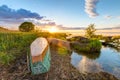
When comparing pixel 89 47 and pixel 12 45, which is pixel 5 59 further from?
pixel 89 47

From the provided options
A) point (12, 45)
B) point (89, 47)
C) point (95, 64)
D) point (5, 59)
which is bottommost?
point (95, 64)

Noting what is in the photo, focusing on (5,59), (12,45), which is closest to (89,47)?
(12,45)

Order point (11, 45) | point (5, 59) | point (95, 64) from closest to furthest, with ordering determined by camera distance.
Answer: point (5, 59), point (11, 45), point (95, 64)

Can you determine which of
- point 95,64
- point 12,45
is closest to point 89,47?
point 95,64

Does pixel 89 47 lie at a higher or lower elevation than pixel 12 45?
lower

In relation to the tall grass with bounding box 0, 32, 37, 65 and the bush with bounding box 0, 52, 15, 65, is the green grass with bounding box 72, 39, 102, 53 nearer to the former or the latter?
the tall grass with bounding box 0, 32, 37, 65

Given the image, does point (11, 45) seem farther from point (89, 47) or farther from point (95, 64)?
point (89, 47)

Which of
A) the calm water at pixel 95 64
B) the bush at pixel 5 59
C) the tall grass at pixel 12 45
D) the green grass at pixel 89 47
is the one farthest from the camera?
the green grass at pixel 89 47

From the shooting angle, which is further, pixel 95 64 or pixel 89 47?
pixel 89 47

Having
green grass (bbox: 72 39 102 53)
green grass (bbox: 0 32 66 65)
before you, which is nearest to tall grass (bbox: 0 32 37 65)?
green grass (bbox: 0 32 66 65)

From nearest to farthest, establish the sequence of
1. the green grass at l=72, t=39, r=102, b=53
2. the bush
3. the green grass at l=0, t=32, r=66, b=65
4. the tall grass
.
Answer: the bush → the green grass at l=0, t=32, r=66, b=65 → the tall grass → the green grass at l=72, t=39, r=102, b=53

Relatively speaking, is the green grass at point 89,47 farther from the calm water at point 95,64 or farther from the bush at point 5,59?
the bush at point 5,59

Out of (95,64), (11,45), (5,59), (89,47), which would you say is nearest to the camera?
(5,59)

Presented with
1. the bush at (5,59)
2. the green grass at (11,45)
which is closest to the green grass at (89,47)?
the green grass at (11,45)
